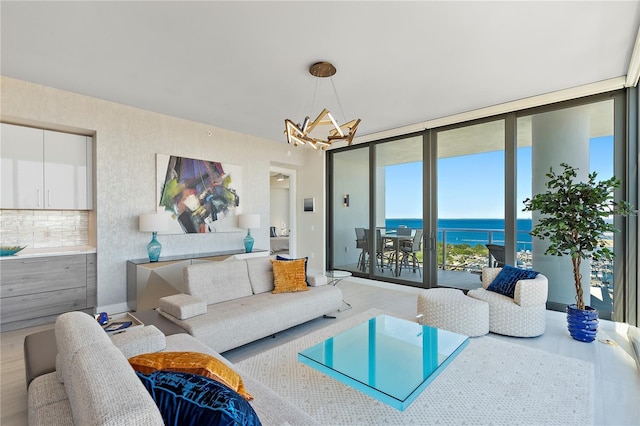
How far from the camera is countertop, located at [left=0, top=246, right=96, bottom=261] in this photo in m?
3.48

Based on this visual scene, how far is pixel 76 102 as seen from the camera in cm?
380

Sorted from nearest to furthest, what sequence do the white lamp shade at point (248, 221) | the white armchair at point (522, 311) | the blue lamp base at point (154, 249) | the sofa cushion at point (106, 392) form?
the sofa cushion at point (106, 392)
the white armchair at point (522, 311)
the blue lamp base at point (154, 249)
the white lamp shade at point (248, 221)

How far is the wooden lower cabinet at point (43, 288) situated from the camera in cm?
341

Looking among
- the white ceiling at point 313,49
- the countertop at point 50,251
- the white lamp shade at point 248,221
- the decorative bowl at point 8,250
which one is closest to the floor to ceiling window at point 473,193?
the white ceiling at point 313,49

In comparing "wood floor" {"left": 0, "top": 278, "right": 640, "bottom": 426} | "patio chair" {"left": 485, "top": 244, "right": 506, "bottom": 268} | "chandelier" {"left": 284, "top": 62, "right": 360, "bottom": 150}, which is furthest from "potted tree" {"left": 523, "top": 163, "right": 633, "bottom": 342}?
"chandelier" {"left": 284, "top": 62, "right": 360, "bottom": 150}

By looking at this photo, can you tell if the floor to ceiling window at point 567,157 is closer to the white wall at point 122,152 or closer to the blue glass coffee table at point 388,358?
the blue glass coffee table at point 388,358

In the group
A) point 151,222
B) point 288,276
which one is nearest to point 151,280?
point 151,222

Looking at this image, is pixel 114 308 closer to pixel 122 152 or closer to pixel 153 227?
pixel 153 227

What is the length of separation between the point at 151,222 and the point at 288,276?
201 centimetres

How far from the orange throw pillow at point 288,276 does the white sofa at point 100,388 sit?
5.61 feet

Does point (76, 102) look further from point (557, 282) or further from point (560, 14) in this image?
point (557, 282)

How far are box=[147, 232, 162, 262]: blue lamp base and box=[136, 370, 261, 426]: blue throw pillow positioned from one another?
3.53m

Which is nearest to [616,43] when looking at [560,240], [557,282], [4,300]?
[560,240]

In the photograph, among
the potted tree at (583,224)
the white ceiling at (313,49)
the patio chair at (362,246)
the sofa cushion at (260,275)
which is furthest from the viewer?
the patio chair at (362,246)
